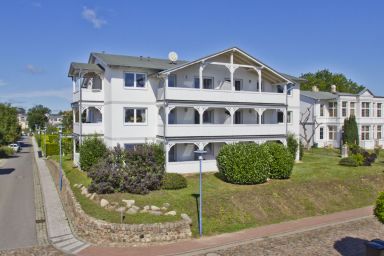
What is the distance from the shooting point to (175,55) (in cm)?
3325

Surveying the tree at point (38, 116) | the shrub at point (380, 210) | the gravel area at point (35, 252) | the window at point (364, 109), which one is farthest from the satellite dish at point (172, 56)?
the tree at point (38, 116)

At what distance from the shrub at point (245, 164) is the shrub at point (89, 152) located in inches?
414

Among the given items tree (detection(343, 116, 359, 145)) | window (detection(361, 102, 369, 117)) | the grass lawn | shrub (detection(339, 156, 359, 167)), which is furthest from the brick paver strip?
window (detection(361, 102, 369, 117))

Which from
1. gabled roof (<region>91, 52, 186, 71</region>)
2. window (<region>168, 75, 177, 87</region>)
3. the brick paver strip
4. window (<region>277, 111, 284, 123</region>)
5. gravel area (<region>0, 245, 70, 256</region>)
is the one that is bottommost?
gravel area (<region>0, 245, 70, 256</region>)

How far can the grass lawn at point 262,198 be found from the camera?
19.0 metres

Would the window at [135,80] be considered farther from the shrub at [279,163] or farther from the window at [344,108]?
the window at [344,108]

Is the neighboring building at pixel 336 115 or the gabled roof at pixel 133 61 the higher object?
the gabled roof at pixel 133 61

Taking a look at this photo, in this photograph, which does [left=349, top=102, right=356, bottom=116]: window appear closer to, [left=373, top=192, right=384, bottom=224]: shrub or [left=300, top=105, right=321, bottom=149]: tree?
[left=300, top=105, right=321, bottom=149]: tree

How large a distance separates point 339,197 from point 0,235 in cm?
2169

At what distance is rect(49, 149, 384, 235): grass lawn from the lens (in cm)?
1905

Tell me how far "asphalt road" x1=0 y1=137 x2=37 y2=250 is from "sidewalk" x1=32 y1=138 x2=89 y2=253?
34.5 inches

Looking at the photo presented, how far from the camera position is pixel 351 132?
43375 mm

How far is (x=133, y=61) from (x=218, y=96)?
26.9 ft

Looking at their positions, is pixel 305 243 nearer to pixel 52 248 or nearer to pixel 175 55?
pixel 52 248
